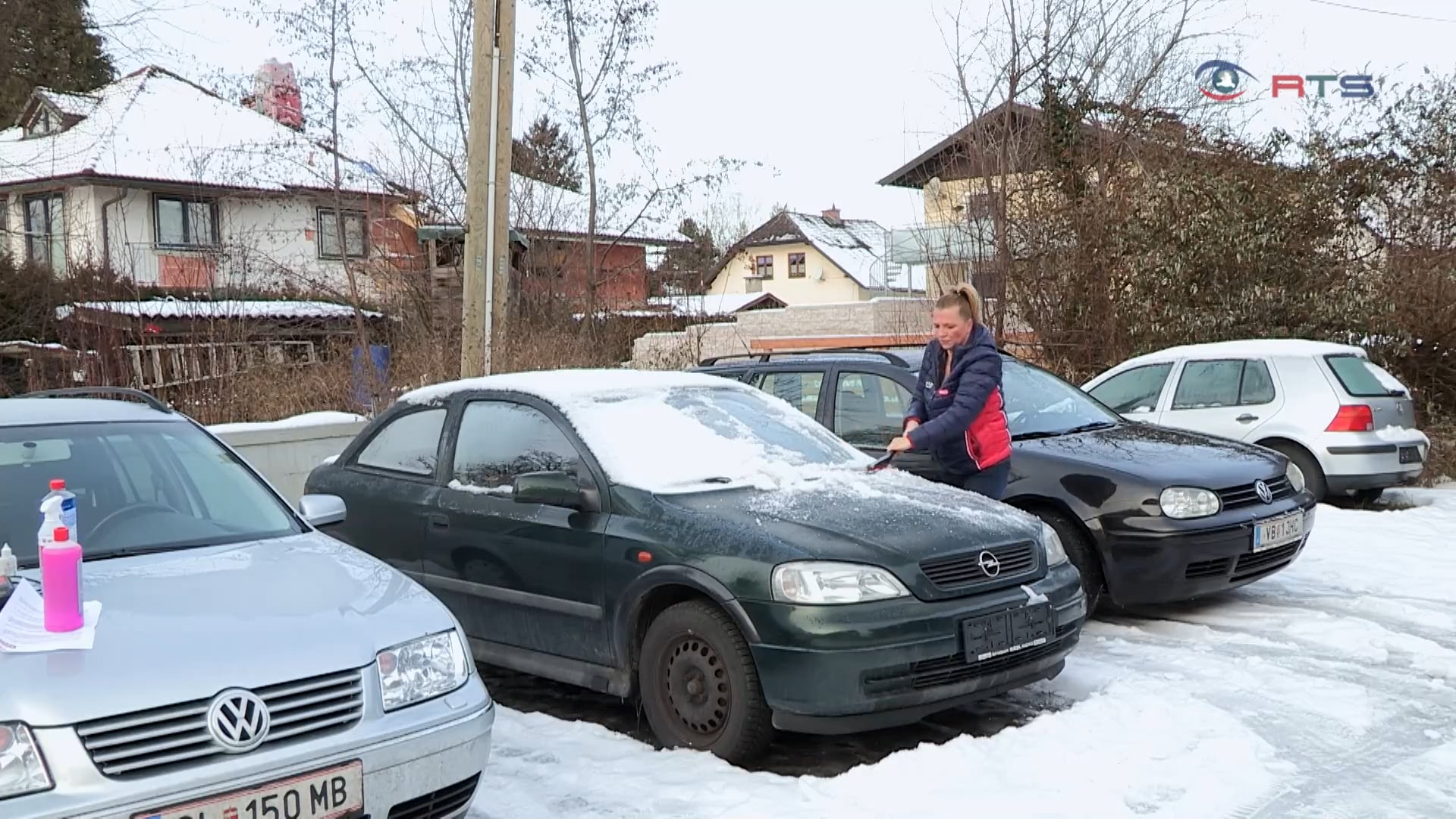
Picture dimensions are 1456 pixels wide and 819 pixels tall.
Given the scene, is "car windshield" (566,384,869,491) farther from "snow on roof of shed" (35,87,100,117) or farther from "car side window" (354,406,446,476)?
"snow on roof of shed" (35,87,100,117)

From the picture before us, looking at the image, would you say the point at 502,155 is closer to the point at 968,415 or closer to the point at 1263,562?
the point at 968,415

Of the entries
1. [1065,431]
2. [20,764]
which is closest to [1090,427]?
[1065,431]

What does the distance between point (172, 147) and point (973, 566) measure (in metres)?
32.2

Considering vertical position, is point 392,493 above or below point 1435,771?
above

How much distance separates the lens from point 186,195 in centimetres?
3244

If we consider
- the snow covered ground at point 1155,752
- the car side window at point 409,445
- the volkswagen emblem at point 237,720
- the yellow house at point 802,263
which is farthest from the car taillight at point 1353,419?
the yellow house at point 802,263

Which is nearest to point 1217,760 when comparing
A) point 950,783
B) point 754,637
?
point 950,783

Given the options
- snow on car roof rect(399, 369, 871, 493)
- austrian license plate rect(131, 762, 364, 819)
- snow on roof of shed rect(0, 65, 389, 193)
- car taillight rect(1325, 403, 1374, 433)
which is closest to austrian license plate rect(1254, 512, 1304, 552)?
snow on car roof rect(399, 369, 871, 493)

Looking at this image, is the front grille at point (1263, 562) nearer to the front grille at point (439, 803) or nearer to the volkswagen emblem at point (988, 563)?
the volkswagen emblem at point (988, 563)

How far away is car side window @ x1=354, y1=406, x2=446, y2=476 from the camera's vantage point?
600cm

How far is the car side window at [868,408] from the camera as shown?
23.3ft

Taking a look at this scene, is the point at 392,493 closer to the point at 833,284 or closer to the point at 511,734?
the point at 511,734

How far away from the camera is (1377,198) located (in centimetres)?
1416

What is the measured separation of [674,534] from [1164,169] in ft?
39.9
